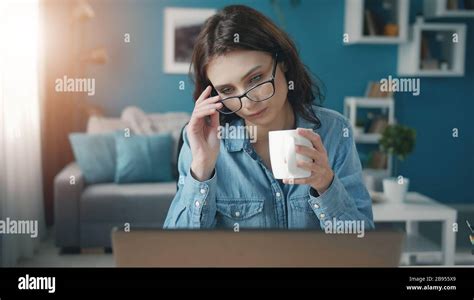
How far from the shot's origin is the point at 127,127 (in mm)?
1733

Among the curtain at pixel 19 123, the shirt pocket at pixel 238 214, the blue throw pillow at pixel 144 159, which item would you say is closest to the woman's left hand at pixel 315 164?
the shirt pocket at pixel 238 214

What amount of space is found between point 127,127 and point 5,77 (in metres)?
0.37

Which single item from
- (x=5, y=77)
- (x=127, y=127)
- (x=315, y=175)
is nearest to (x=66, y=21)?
(x=5, y=77)

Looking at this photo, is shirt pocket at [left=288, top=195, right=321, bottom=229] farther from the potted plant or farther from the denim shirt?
the potted plant

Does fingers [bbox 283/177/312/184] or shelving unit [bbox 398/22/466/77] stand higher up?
shelving unit [bbox 398/22/466/77]

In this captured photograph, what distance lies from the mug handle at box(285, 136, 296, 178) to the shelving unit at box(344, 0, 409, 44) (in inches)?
21.6

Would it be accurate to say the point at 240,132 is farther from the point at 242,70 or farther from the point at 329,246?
the point at 329,246

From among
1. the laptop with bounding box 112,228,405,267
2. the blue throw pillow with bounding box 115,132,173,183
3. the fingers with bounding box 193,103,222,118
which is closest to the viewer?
the laptop with bounding box 112,228,405,267

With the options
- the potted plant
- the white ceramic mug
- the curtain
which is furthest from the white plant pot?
the curtain

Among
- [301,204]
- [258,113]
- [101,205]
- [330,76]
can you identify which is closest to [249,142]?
[258,113]

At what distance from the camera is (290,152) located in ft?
3.11

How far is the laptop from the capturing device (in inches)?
32.1

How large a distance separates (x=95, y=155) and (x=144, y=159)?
0.17m

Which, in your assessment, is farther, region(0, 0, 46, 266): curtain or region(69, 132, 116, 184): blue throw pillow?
region(69, 132, 116, 184): blue throw pillow
